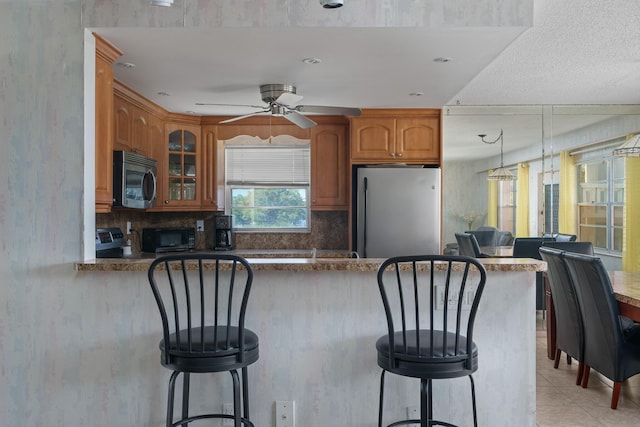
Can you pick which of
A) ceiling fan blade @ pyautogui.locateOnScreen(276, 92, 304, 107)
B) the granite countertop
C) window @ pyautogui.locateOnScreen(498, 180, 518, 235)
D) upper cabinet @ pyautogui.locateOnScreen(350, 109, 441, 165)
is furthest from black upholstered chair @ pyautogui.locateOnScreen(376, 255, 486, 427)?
window @ pyautogui.locateOnScreen(498, 180, 518, 235)

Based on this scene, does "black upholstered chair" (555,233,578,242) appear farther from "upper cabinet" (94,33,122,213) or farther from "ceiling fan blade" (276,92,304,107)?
"upper cabinet" (94,33,122,213)

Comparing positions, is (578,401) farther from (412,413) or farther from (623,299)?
(412,413)

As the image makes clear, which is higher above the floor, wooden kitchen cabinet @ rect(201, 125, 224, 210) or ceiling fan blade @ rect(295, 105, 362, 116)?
ceiling fan blade @ rect(295, 105, 362, 116)

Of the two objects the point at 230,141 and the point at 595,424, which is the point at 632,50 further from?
the point at 230,141

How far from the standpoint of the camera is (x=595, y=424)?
288 centimetres

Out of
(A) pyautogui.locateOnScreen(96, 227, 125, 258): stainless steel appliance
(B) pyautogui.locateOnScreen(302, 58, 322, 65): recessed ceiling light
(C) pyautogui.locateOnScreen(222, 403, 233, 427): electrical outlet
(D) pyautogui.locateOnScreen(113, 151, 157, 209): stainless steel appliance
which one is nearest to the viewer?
(C) pyautogui.locateOnScreen(222, 403, 233, 427): electrical outlet

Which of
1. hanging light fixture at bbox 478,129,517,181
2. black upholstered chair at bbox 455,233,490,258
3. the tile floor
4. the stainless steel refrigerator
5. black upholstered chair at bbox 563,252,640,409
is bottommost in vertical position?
the tile floor

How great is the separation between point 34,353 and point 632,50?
13.3ft

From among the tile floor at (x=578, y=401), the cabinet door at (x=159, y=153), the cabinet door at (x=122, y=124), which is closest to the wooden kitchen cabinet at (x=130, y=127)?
the cabinet door at (x=122, y=124)

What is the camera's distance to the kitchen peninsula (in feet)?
7.89

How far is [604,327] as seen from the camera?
10.0 ft

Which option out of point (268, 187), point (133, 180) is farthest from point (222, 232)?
point (133, 180)

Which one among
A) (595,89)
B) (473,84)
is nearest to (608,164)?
(595,89)

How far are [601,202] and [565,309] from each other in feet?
8.34
